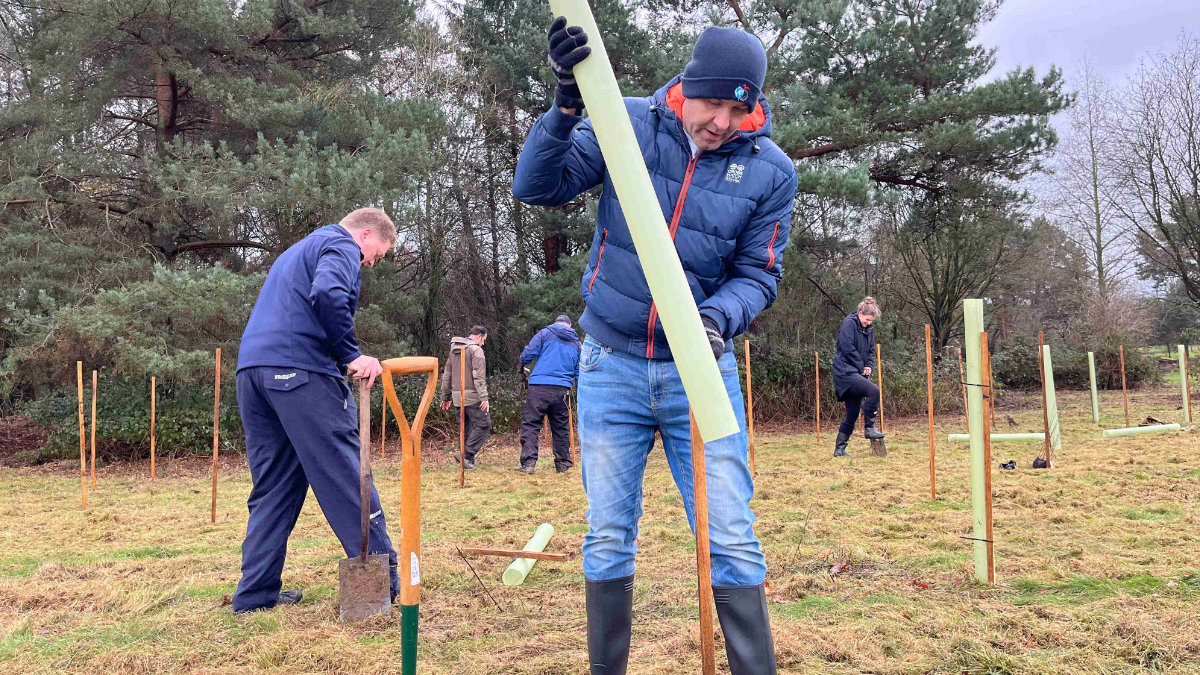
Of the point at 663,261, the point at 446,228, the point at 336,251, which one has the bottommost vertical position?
the point at 663,261

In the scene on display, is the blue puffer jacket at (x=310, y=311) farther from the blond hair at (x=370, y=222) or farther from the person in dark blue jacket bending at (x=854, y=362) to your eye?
the person in dark blue jacket bending at (x=854, y=362)

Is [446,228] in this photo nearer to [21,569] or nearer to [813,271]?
[813,271]

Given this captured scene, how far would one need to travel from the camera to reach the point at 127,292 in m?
9.39

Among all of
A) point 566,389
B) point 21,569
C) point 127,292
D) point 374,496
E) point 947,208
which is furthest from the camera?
point 947,208

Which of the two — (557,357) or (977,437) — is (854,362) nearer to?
(557,357)

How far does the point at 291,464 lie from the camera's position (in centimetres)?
324

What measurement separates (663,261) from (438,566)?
2949 millimetres

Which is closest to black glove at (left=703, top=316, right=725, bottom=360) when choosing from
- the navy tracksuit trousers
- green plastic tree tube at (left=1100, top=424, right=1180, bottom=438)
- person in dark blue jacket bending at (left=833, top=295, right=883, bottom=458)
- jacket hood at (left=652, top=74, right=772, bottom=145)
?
jacket hood at (left=652, top=74, right=772, bottom=145)

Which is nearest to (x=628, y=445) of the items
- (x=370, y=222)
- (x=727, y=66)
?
(x=727, y=66)

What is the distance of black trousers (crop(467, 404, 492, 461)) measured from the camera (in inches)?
340

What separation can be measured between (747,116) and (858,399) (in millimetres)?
6708

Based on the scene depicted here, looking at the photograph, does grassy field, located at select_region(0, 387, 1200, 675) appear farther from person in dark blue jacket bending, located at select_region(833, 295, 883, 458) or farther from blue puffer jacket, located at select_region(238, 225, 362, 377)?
person in dark blue jacket bending, located at select_region(833, 295, 883, 458)

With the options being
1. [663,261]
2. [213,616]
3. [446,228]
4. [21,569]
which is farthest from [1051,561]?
[446,228]

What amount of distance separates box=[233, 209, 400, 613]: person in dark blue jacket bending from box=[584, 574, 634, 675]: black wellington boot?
139cm
